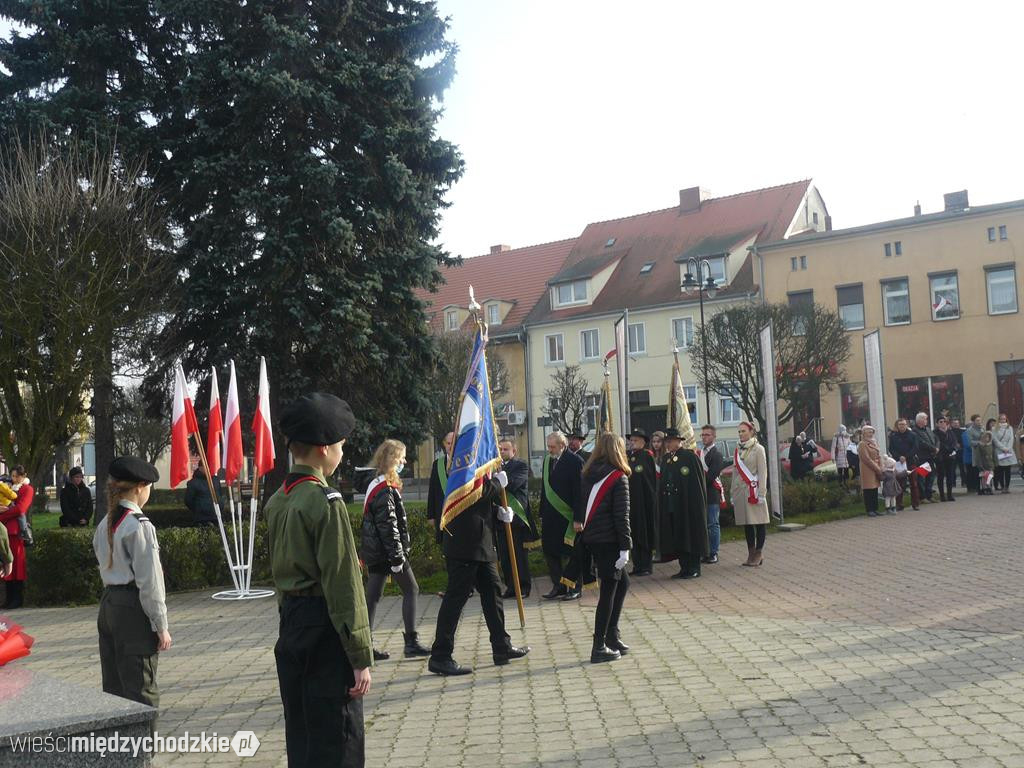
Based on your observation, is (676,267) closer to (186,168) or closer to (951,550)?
(186,168)

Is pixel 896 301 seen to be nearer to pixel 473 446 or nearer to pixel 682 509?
pixel 682 509

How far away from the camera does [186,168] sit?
19.6 m

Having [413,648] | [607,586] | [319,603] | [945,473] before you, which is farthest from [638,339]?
[319,603]

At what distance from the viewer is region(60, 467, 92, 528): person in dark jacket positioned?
20.4 meters

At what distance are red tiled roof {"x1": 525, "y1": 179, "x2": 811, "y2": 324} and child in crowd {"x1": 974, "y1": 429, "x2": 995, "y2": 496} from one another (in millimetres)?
22847

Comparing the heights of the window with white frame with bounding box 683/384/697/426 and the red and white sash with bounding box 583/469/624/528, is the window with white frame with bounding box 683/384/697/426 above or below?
above

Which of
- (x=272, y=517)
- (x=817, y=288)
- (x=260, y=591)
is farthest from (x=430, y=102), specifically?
(x=817, y=288)

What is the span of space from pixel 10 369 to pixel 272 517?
55.6 ft

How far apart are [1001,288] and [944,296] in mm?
2020

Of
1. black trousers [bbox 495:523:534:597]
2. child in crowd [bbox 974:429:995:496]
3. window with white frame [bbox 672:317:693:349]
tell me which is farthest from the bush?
window with white frame [bbox 672:317:693:349]

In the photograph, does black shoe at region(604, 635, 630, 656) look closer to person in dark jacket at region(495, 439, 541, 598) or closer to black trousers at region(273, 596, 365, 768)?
person in dark jacket at region(495, 439, 541, 598)

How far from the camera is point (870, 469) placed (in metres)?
20.5

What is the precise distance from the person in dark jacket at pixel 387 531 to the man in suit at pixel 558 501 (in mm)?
3076

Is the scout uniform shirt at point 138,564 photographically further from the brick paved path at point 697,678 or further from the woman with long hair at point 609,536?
the woman with long hair at point 609,536
